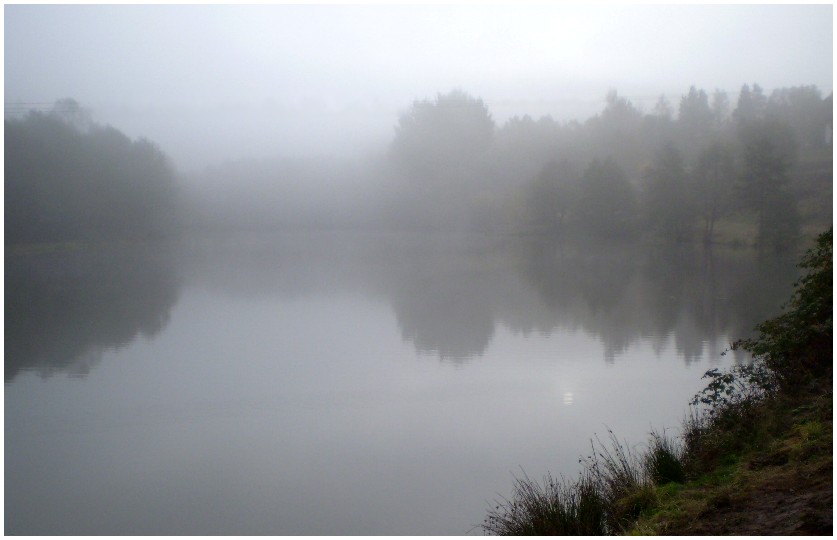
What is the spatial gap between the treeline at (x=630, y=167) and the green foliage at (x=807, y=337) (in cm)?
2343

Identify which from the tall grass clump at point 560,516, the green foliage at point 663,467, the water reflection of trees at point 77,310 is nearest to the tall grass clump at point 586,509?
the tall grass clump at point 560,516

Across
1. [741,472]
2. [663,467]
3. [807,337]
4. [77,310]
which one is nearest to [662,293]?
[807,337]

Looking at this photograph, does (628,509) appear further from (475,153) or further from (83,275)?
(475,153)

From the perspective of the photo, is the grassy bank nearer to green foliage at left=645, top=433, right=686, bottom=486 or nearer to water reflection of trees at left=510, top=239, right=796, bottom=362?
green foliage at left=645, top=433, right=686, bottom=486

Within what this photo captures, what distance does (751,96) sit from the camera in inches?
1811

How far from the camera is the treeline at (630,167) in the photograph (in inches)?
1200

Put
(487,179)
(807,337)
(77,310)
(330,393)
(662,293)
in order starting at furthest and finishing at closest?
1. (487,179)
2. (662,293)
3. (77,310)
4. (330,393)
5. (807,337)

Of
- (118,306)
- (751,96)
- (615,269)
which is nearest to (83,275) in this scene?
(118,306)

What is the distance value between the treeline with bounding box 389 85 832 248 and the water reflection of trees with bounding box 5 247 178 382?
21.6 m

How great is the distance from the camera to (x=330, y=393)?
8500 mm

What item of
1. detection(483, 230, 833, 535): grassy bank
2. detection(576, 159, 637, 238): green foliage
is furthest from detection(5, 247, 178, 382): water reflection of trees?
detection(576, 159, 637, 238): green foliage

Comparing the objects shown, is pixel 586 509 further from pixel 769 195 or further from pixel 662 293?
pixel 769 195

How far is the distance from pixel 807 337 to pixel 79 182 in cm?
3814

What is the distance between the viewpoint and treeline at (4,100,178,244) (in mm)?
34594
